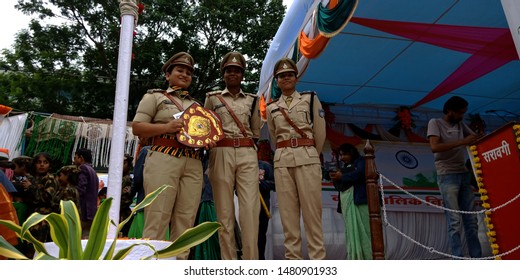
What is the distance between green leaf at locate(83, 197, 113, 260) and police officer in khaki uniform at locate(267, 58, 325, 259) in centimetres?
171

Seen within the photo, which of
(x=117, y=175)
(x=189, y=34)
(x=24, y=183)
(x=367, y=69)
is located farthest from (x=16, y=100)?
(x=117, y=175)

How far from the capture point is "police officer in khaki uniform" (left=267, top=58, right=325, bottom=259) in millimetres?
3010

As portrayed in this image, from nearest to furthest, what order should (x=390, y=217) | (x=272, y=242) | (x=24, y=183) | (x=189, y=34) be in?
(x=24, y=183) → (x=272, y=242) → (x=390, y=217) → (x=189, y=34)

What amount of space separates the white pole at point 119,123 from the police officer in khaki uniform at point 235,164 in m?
0.88

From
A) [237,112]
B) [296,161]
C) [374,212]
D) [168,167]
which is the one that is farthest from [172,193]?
[374,212]

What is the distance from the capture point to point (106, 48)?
1549cm

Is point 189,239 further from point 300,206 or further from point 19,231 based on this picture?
point 300,206

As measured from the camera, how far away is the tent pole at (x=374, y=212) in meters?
3.08

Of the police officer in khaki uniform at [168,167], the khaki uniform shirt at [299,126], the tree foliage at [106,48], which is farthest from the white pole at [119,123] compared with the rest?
the tree foliage at [106,48]

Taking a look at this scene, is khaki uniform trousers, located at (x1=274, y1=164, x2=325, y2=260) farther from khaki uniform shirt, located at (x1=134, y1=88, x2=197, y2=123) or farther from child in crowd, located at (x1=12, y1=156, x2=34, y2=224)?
child in crowd, located at (x1=12, y1=156, x2=34, y2=224)

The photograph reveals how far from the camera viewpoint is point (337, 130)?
7.09 m

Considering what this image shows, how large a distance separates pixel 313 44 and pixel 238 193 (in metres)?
1.87
